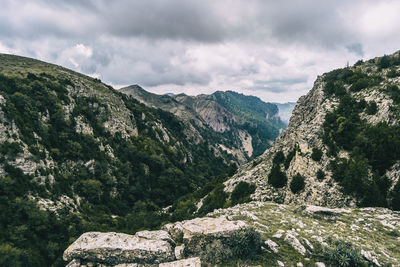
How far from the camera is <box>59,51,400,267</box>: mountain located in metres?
12.4

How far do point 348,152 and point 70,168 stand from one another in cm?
7883

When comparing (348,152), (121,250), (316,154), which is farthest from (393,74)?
(121,250)

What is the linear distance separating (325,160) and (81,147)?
79867 millimetres

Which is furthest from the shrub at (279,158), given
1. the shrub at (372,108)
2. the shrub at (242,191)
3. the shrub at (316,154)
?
the shrub at (372,108)

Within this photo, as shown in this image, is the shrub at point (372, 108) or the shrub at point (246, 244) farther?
the shrub at point (372, 108)

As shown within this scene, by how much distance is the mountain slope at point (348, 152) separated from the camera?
2348 cm

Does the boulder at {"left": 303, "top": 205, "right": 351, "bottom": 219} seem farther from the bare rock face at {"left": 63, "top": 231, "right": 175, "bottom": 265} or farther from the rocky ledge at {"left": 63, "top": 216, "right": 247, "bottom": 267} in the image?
the bare rock face at {"left": 63, "top": 231, "right": 175, "bottom": 265}

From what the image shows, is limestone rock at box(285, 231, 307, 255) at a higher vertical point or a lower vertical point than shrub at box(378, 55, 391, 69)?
lower

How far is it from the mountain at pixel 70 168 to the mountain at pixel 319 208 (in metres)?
32.0

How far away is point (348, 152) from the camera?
94.6ft

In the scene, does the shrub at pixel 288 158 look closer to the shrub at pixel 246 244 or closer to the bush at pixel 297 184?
the bush at pixel 297 184

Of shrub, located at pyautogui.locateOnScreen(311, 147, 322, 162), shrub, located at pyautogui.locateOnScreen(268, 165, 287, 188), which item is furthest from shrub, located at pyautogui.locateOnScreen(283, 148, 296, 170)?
shrub, located at pyautogui.locateOnScreen(311, 147, 322, 162)

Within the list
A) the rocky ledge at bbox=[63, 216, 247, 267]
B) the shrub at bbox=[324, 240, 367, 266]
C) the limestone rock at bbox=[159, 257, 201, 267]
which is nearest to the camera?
the shrub at bbox=[324, 240, 367, 266]

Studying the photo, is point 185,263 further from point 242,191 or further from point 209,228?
point 242,191
